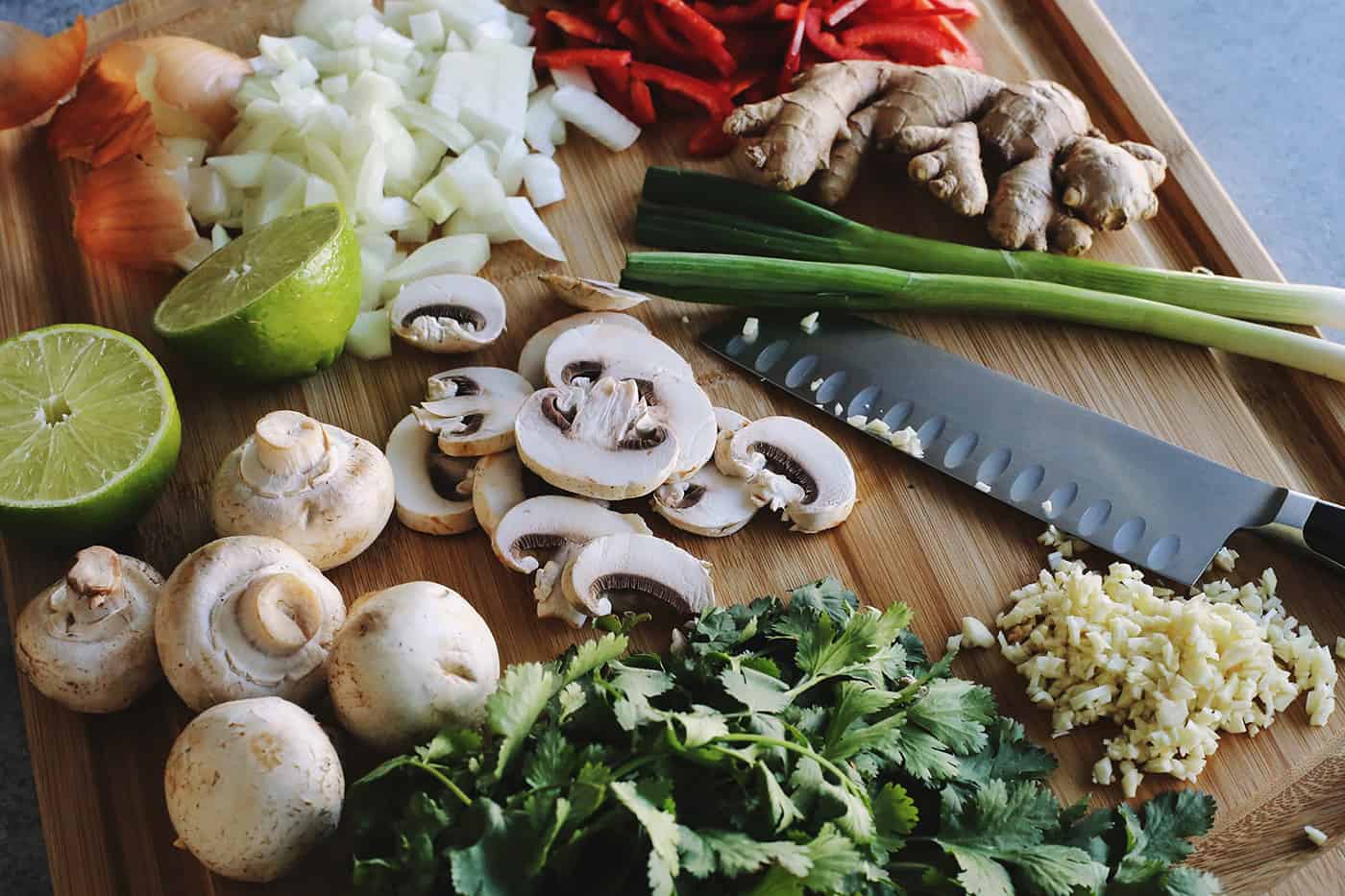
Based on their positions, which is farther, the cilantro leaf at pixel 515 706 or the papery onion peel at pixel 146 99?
the papery onion peel at pixel 146 99

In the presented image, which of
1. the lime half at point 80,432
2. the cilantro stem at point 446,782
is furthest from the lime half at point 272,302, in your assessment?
the cilantro stem at point 446,782

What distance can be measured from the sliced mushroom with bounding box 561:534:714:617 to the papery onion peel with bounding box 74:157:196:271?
105 cm

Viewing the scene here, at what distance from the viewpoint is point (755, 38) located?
8.71 ft

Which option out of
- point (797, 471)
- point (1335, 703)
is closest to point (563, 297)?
point (797, 471)

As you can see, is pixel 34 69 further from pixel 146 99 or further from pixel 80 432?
pixel 80 432

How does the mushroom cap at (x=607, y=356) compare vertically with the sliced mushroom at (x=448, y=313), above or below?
above

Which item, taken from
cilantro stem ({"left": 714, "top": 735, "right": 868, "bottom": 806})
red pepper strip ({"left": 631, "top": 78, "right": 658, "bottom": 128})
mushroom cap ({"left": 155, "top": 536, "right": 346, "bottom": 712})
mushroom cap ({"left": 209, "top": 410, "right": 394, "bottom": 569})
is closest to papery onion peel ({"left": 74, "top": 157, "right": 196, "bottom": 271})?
mushroom cap ({"left": 209, "top": 410, "right": 394, "bottom": 569})

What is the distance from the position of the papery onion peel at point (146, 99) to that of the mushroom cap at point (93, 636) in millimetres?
974

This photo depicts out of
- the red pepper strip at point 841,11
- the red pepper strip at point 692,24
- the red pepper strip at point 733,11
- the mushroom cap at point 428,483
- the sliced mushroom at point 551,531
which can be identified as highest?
the red pepper strip at point 841,11

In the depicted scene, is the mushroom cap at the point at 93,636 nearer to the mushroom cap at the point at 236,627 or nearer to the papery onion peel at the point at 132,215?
the mushroom cap at the point at 236,627

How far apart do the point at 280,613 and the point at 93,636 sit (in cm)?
31

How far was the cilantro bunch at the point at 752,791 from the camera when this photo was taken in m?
1.46

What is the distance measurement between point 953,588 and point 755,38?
52.1 inches

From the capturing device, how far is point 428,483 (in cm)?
211
